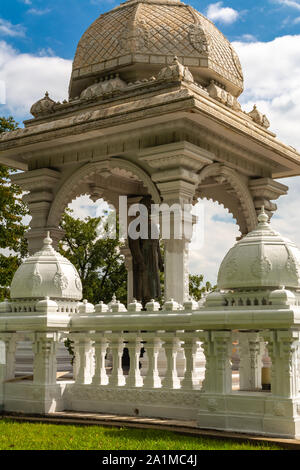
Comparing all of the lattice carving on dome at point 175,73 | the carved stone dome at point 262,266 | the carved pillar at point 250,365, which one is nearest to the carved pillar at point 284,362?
the carved stone dome at point 262,266

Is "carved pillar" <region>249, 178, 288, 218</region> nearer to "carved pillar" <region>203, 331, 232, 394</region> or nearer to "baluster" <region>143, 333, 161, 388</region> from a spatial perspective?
"baluster" <region>143, 333, 161, 388</region>

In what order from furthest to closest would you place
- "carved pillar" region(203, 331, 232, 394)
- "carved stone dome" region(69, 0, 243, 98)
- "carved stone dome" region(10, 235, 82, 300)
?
"carved stone dome" region(69, 0, 243, 98)
"carved stone dome" region(10, 235, 82, 300)
"carved pillar" region(203, 331, 232, 394)

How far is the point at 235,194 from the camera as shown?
1506cm

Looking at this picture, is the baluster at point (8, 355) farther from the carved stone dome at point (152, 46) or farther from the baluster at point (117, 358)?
the carved stone dome at point (152, 46)

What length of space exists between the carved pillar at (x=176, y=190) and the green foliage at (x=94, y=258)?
1378cm

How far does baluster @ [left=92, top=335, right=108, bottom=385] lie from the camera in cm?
822

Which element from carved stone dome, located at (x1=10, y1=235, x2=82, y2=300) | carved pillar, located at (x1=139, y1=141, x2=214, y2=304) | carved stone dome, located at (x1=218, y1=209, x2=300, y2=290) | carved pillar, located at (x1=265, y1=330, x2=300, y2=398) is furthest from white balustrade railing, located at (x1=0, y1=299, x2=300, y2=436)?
carved pillar, located at (x1=139, y1=141, x2=214, y2=304)

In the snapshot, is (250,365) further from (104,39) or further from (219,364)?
(104,39)

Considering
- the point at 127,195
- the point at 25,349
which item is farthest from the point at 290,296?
the point at 25,349

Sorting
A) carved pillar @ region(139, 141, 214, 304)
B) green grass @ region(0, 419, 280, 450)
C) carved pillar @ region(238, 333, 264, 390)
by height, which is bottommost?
green grass @ region(0, 419, 280, 450)

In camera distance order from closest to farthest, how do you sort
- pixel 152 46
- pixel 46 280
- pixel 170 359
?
pixel 170 359
pixel 46 280
pixel 152 46

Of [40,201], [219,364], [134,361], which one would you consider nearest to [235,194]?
[40,201]

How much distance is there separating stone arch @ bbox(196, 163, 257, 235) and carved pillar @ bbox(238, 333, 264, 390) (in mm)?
5043

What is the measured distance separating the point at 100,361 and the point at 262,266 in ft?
9.02
